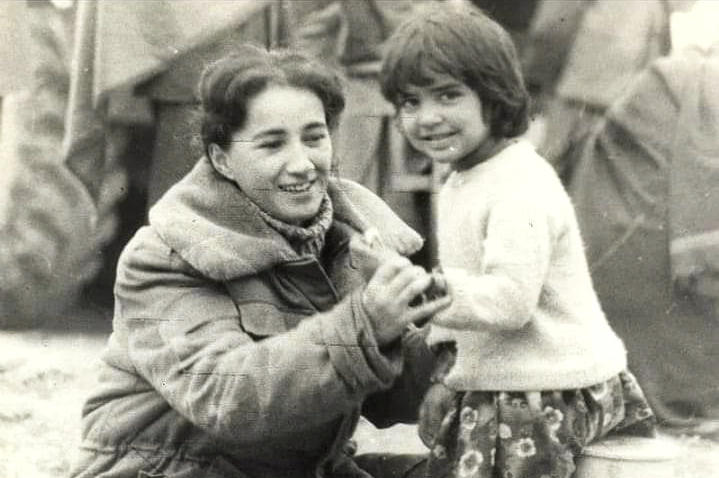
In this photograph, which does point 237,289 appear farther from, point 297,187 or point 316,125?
point 316,125

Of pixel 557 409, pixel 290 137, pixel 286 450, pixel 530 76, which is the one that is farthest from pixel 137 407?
pixel 530 76

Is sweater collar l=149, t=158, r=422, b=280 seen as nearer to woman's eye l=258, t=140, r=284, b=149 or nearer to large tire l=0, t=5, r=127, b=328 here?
woman's eye l=258, t=140, r=284, b=149

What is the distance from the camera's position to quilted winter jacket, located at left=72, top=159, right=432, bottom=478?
1478mm

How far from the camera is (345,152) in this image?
2641 millimetres

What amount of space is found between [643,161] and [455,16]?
42.4 inches

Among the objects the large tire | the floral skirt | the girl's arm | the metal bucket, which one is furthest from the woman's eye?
the large tire

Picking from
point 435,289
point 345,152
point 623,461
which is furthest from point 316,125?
point 345,152

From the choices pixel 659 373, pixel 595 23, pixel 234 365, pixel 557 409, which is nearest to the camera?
pixel 234 365

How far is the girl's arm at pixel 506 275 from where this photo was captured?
1.57 meters

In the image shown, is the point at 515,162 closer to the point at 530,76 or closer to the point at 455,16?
the point at 455,16

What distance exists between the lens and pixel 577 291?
1702 millimetres

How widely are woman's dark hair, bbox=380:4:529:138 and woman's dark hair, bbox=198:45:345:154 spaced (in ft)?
0.36

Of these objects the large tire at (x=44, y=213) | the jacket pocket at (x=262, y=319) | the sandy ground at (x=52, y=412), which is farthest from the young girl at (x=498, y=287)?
the large tire at (x=44, y=213)

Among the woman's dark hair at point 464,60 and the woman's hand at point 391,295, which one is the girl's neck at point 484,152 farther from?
the woman's hand at point 391,295
